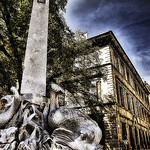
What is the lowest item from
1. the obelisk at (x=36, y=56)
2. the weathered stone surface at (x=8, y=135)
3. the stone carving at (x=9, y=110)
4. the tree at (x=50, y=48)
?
the weathered stone surface at (x=8, y=135)

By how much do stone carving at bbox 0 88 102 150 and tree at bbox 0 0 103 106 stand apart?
531 centimetres

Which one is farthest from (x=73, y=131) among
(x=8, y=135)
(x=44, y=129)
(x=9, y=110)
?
(x=9, y=110)

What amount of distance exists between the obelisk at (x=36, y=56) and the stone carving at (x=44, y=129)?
310 millimetres

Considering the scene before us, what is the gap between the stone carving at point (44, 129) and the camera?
2.05 meters

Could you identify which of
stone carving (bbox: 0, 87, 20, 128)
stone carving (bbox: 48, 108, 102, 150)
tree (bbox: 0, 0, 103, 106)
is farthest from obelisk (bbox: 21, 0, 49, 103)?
tree (bbox: 0, 0, 103, 106)

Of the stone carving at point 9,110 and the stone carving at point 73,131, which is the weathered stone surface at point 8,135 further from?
the stone carving at point 73,131

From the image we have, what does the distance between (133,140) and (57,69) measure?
46.1 feet

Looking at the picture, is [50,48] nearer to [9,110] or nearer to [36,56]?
[36,56]

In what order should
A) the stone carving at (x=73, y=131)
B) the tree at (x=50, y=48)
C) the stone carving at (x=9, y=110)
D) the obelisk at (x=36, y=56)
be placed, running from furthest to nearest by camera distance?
1. the tree at (x=50, y=48)
2. the obelisk at (x=36, y=56)
3. the stone carving at (x=9, y=110)
4. the stone carving at (x=73, y=131)

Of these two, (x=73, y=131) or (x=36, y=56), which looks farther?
(x=36, y=56)

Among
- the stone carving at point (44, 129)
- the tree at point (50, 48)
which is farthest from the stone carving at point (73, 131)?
the tree at point (50, 48)

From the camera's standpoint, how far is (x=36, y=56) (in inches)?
127

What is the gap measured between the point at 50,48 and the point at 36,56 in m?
5.83

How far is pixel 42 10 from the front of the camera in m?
3.81
